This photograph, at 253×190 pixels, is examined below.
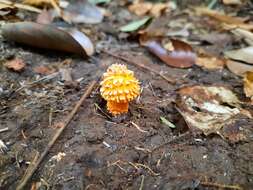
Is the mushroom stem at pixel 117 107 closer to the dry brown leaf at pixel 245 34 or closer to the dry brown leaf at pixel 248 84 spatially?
the dry brown leaf at pixel 248 84

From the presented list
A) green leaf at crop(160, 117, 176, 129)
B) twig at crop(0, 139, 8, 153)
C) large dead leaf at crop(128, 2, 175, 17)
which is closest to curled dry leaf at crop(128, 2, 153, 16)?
large dead leaf at crop(128, 2, 175, 17)

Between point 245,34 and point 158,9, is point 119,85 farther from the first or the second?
point 158,9

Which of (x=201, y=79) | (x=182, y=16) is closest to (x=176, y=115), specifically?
(x=201, y=79)

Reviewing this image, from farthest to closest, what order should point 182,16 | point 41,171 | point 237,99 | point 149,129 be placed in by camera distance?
point 182,16 < point 237,99 < point 149,129 < point 41,171

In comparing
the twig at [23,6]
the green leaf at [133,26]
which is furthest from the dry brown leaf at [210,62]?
the twig at [23,6]

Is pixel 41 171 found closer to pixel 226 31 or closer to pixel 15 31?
pixel 15 31

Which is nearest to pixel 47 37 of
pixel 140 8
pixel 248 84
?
pixel 248 84
